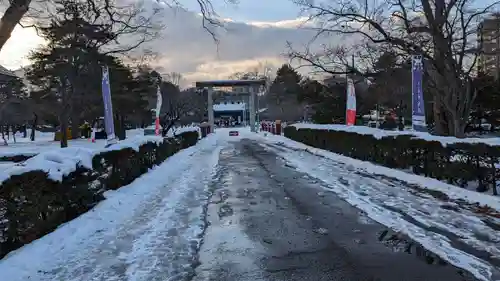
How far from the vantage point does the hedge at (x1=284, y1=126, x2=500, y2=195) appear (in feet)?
33.3

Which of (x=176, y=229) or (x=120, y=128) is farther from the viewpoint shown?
(x=120, y=128)

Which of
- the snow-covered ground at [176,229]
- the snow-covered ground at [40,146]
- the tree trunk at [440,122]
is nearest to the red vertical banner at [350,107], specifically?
the tree trunk at [440,122]

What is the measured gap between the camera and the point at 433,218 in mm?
7871

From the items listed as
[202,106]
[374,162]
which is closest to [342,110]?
[374,162]

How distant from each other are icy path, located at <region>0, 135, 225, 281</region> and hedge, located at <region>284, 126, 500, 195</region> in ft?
19.0

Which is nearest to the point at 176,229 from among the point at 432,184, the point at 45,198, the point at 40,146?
the point at 45,198

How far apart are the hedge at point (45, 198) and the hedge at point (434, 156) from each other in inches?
310

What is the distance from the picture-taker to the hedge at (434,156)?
33.3ft

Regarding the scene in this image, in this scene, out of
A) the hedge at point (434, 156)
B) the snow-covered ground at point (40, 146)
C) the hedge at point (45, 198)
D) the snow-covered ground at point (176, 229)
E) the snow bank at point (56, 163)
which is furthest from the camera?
the snow-covered ground at point (40, 146)

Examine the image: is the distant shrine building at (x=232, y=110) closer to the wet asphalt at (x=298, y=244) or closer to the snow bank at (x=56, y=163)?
the wet asphalt at (x=298, y=244)

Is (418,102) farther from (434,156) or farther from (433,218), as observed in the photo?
(433,218)

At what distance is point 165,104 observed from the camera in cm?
6394

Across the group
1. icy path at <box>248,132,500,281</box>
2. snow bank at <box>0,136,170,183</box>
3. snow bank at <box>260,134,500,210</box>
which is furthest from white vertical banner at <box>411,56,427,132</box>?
snow bank at <box>0,136,170,183</box>

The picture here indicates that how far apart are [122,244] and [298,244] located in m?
2.40
